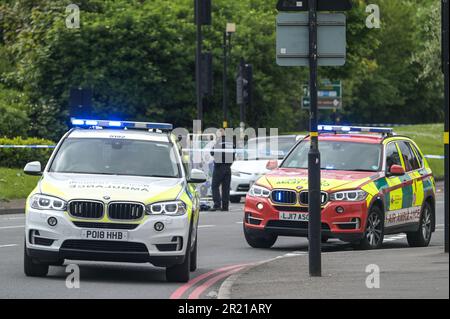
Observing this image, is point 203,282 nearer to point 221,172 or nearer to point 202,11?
point 221,172

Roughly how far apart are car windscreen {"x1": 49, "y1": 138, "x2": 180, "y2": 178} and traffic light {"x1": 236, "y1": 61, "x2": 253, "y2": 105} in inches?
1008

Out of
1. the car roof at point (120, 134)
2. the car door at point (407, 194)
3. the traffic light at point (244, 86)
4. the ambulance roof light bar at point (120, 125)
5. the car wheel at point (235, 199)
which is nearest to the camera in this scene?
the car roof at point (120, 134)

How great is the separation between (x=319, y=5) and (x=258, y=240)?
633cm

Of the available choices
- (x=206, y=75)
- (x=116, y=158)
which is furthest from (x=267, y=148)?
(x=116, y=158)

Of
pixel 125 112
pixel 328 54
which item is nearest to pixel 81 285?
pixel 328 54

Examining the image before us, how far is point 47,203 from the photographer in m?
14.4

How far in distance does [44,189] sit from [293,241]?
8.03 metres

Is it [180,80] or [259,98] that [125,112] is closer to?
[180,80]

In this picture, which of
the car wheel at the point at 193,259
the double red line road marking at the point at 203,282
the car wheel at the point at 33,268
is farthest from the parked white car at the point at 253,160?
the car wheel at the point at 33,268

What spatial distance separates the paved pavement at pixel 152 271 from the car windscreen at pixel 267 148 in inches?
426

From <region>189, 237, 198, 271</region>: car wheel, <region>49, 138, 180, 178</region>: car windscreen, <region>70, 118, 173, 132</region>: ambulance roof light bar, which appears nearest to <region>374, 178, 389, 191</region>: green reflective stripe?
<region>70, 118, 173, 132</region>: ambulance roof light bar

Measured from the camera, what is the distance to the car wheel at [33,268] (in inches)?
578

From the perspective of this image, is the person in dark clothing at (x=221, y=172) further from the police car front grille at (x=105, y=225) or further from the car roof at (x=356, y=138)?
the police car front grille at (x=105, y=225)

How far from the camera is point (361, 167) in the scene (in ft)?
65.9
